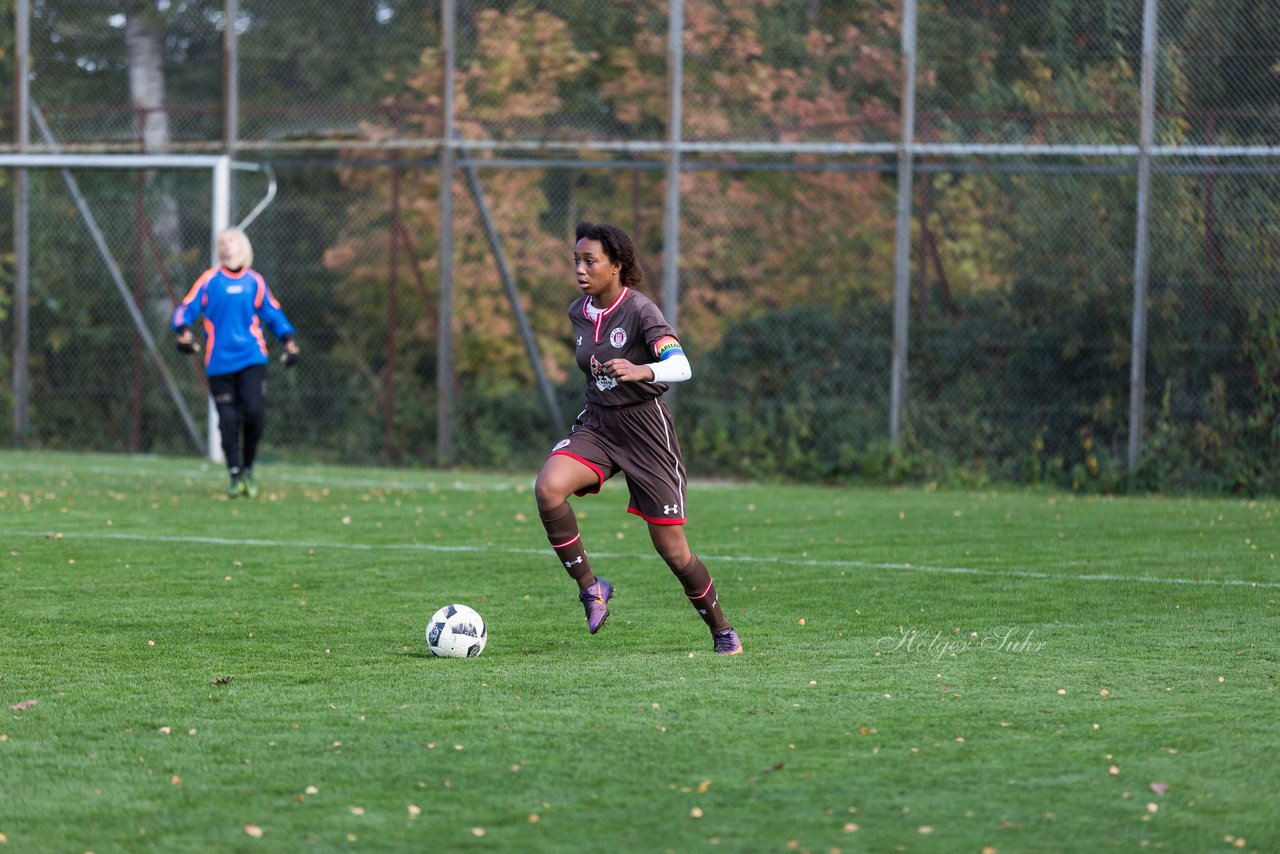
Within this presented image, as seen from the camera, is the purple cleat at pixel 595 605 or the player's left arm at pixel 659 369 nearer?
the player's left arm at pixel 659 369

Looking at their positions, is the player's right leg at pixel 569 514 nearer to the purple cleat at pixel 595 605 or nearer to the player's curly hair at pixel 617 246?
the purple cleat at pixel 595 605

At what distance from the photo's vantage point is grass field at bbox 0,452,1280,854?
171 inches

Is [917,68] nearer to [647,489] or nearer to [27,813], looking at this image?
[647,489]

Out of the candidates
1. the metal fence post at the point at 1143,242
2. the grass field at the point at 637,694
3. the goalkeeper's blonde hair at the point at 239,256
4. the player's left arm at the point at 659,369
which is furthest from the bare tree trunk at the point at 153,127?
the player's left arm at the point at 659,369

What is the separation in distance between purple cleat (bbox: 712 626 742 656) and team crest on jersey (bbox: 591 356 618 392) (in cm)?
111

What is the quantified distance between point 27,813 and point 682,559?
9.88 feet

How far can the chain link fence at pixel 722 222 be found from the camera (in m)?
15.3

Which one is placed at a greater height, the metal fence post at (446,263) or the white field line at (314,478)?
the metal fence post at (446,263)

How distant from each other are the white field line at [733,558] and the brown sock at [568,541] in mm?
2773

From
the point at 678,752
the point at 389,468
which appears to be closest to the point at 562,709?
the point at 678,752

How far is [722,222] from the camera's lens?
A: 1666cm

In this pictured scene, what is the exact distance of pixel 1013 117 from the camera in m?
15.8

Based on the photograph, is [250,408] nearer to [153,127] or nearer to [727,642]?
[727,642]

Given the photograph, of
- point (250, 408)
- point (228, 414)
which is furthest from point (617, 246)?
point (228, 414)
